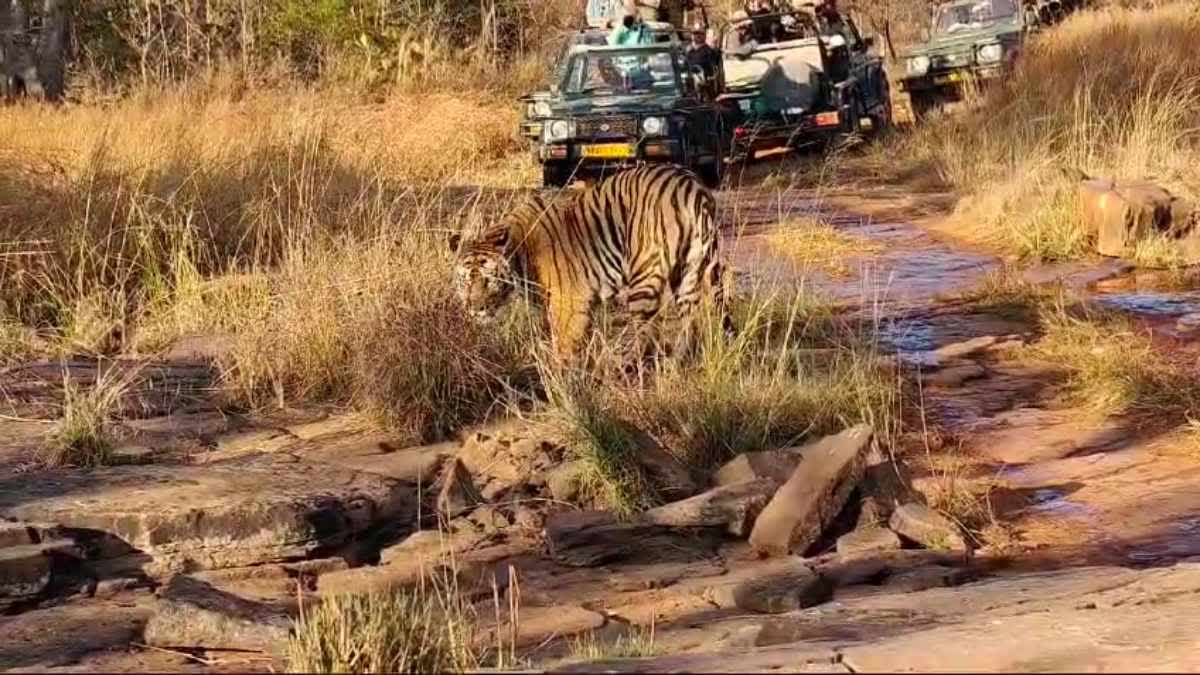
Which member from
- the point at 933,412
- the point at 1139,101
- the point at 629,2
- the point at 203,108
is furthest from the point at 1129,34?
the point at 933,412

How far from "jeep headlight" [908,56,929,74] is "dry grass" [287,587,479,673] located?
18890mm

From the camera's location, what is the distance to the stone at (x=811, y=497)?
5656 millimetres

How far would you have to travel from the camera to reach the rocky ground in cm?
435

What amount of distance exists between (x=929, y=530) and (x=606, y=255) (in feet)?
8.89

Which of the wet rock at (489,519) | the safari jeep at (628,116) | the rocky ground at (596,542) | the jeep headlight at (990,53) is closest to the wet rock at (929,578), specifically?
the rocky ground at (596,542)

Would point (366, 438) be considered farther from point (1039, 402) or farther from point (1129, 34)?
point (1129, 34)

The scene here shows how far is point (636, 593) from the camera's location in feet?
17.3

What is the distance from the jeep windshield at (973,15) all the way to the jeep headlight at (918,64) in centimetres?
75

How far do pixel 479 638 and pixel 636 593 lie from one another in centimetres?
90

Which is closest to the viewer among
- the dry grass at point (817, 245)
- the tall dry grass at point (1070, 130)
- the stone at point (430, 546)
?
the stone at point (430, 546)

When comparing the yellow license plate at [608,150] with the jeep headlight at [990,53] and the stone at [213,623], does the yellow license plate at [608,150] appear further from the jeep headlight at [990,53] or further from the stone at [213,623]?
the stone at [213,623]

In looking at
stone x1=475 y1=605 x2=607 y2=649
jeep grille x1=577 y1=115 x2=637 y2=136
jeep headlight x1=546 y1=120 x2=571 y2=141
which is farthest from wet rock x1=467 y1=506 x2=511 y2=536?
jeep headlight x1=546 y1=120 x2=571 y2=141

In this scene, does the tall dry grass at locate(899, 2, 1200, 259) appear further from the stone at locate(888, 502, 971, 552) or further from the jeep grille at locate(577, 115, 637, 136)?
the stone at locate(888, 502, 971, 552)

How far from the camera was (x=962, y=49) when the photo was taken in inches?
827
